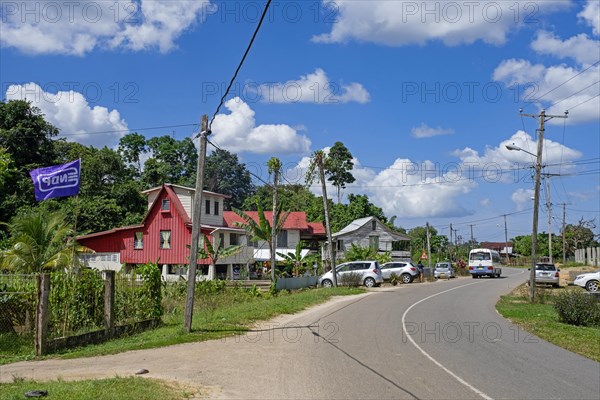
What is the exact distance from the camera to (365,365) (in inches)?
471

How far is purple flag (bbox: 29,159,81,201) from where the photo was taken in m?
23.6

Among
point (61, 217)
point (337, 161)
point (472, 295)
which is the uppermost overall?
point (337, 161)

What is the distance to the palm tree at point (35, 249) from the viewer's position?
2105 cm

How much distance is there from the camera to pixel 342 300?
2919 cm

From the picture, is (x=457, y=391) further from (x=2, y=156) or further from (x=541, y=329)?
(x=2, y=156)

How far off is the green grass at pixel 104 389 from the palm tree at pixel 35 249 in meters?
11.9

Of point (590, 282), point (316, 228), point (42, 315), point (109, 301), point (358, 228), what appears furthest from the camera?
point (358, 228)

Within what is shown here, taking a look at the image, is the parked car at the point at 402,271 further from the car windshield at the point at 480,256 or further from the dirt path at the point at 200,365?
the dirt path at the point at 200,365

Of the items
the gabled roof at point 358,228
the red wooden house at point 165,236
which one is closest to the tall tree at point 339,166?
the gabled roof at point 358,228

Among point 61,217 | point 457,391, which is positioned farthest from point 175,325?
point 457,391

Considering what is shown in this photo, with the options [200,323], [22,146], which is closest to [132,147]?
[22,146]

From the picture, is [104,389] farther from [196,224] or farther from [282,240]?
[282,240]

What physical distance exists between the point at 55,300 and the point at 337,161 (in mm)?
69369

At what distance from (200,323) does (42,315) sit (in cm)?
545
